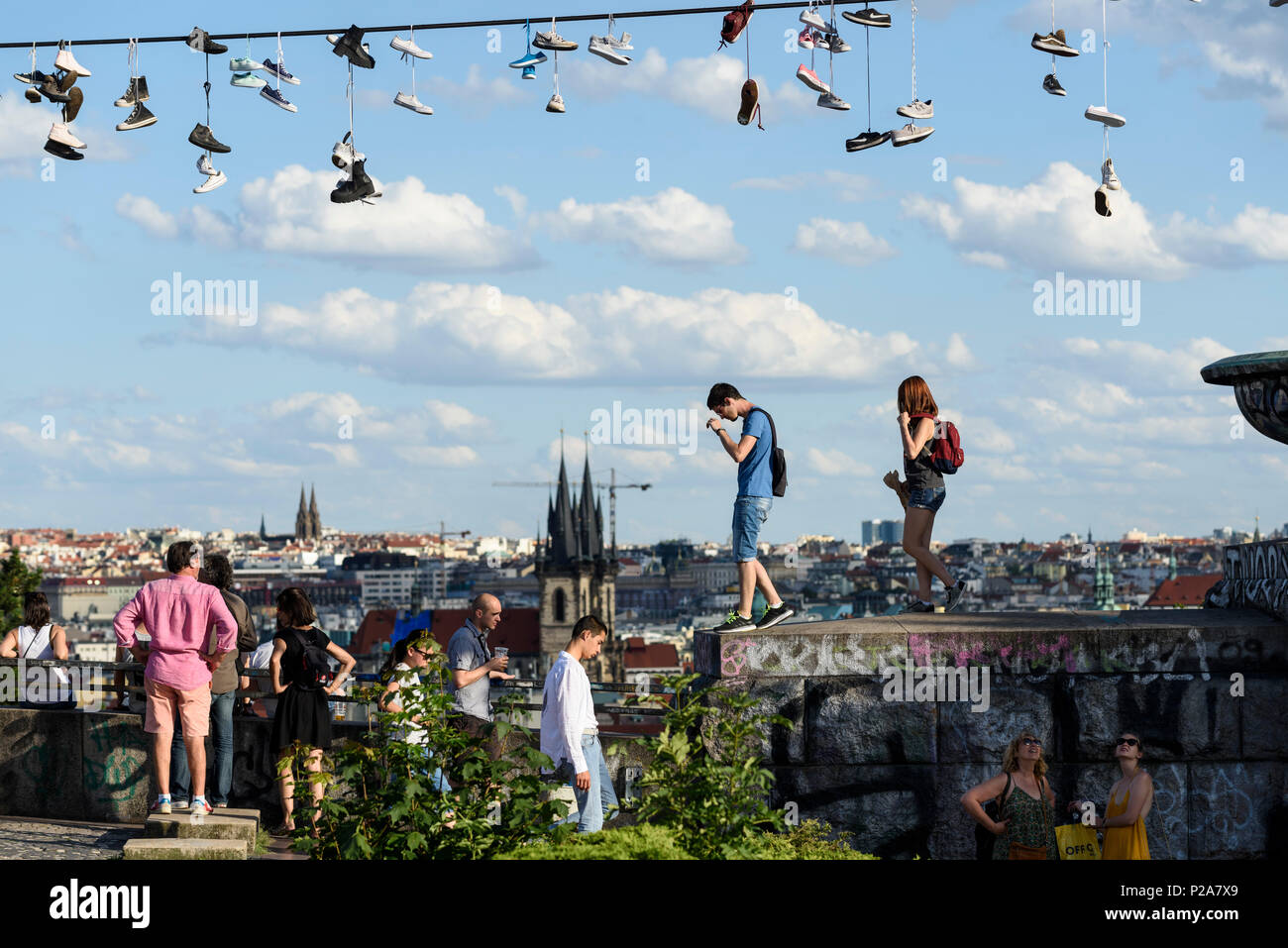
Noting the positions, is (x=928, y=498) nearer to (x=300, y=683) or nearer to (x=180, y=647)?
(x=300, y=683)

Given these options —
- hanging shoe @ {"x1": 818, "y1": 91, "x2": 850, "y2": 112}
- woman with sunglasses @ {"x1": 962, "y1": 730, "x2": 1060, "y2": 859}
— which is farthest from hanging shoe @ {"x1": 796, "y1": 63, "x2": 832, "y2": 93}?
woman with sunglasses @ {"x1": 962, "y1": 730, "x2": 1060, "y2": 859}

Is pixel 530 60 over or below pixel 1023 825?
over

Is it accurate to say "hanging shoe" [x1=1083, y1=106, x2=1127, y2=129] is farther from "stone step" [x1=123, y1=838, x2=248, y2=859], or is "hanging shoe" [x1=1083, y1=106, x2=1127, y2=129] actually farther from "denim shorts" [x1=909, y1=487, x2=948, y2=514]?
"stone step" [x1=123, y1=838, x2=248, y2=859]

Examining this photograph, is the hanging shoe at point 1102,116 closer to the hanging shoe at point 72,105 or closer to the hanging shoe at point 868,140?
the hanging shoe at point 868,140

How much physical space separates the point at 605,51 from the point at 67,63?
3.15m

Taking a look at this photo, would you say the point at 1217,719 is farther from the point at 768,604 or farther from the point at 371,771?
the point at 371,771

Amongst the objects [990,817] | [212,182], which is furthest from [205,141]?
[990,817]

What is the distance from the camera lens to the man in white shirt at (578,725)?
647cm

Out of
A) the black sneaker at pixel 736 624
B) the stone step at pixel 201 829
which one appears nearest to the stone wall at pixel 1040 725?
the black sneaker at pixel 736 624

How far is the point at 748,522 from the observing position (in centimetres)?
751

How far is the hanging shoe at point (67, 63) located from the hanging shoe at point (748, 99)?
386 cm
